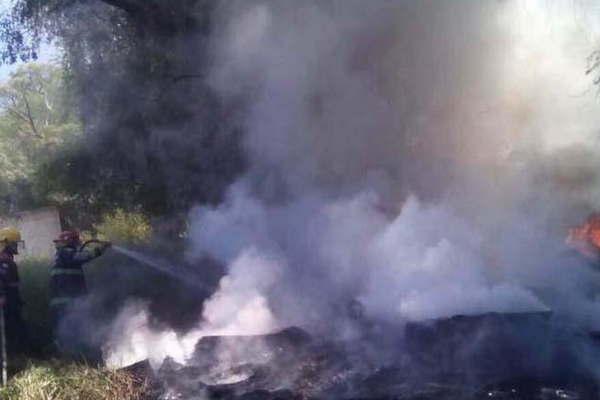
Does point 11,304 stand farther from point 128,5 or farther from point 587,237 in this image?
point 587,237

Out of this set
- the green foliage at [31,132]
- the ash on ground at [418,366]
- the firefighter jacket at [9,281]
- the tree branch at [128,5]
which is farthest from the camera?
the green foliage at [31,132]

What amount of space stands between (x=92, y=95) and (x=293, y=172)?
412 cm

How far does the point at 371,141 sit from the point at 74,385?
5339 mm

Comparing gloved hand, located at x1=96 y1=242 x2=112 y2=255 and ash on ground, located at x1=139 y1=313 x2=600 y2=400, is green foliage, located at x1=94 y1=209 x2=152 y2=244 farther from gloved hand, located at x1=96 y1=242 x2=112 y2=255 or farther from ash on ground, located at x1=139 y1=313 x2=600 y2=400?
ash on ground, located at x1=139 y1=313 x2=600 y2=400

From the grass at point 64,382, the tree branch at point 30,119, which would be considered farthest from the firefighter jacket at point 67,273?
the tree branch at point 30,119

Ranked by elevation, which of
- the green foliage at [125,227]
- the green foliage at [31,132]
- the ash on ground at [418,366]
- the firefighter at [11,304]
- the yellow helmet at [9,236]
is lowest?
the ash on ground at [418,366]

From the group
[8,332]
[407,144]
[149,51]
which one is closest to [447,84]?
[407,144]

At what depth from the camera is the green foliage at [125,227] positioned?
13.0m

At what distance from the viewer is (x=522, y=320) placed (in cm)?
675

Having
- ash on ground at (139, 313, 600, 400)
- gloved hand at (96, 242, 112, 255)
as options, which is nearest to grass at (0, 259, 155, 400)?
ash on ground at (139, 313, 600, 400)

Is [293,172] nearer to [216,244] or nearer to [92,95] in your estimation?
[216,244]

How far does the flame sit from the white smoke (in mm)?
200

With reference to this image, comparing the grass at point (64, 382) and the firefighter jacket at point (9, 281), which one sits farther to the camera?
the firefighter jacket at point (9, 281)

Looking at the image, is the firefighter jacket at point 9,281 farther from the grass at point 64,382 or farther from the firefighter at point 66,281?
the grass at point 64,382
